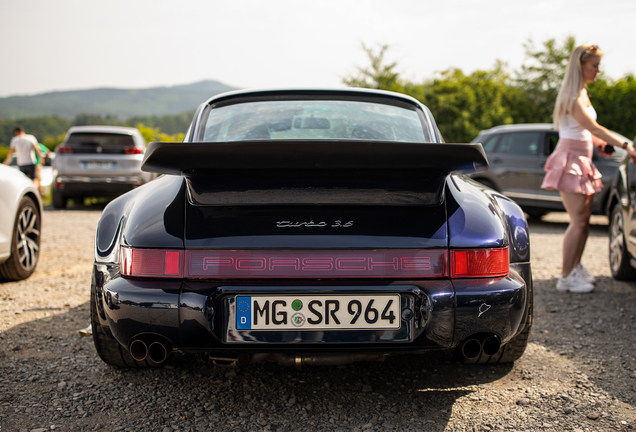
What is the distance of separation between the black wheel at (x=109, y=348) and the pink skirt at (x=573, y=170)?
3487mm

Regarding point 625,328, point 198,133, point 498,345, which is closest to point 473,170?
point 498,345

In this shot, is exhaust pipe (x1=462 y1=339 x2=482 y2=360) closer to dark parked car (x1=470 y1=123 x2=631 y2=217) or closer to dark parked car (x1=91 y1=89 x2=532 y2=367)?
dark parked car (x1=91 y1=89 x2=532 y2=367)

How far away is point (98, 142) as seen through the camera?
1250 cm

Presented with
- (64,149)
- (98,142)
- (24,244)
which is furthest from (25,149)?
(24,244)

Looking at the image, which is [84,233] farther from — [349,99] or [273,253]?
[273,253]

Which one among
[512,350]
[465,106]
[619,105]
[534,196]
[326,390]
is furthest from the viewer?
[465,106]

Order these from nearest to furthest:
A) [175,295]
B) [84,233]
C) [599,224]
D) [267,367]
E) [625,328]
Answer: [175,295], [267,367], [625,328], [84,233], [599,224]

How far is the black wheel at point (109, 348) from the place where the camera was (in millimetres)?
2623

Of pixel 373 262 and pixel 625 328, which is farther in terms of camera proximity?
pixel 625 328

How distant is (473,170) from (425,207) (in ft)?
0.81

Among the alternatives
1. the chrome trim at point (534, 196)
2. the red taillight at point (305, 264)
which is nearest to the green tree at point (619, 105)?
the chrome trim at point (534, 196)

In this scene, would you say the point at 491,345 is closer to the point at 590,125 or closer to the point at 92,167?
the point at 590,125

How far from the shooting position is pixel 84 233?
338 inches

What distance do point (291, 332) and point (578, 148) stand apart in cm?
356
